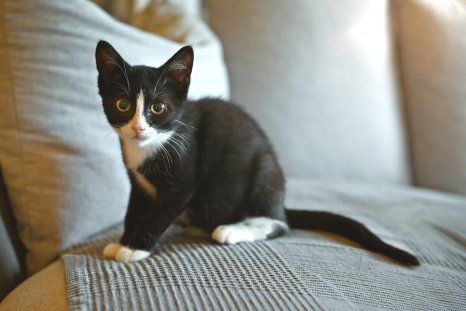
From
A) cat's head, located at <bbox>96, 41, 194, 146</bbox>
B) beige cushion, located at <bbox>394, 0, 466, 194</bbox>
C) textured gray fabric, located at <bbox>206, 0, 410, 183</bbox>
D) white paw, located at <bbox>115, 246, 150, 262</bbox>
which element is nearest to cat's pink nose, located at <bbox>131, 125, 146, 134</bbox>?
cat's head, located at <bbox>96, 41, 194, 146</bbox>

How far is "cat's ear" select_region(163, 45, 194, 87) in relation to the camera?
3.06 ft

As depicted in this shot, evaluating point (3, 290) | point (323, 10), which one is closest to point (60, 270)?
point (3, 290)

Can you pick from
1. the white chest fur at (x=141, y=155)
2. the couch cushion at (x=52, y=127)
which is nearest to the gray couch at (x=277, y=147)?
the couch cushion at (x=52, y=127)

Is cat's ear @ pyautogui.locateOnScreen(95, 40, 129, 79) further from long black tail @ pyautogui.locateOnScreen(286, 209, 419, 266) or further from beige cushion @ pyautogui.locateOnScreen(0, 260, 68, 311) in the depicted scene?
long black tail @ pyautogui.locateOnScreen(286, 209, 419, 266)

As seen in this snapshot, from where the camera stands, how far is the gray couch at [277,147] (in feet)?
2.76

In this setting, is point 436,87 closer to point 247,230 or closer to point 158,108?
point 247,230

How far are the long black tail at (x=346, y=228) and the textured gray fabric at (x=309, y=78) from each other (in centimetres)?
48

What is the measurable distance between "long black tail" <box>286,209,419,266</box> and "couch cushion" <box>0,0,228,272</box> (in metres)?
0.48

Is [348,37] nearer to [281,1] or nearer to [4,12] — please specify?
[281,1]

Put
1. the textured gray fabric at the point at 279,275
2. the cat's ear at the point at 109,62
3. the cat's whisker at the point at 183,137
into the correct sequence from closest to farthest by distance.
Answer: the textured gray fabric at the point at 279,275 < the cat's ear at the point at 109,62 < the cat's whisker at the point at 183,137

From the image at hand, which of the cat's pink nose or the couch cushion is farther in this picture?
the couch cushion

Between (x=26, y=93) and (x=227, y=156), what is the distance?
49 cm

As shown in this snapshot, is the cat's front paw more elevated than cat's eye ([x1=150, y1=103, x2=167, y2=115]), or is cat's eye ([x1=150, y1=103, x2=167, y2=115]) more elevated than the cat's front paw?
cat's eye ([x1=150, y1=103, x2=167, y2=115])

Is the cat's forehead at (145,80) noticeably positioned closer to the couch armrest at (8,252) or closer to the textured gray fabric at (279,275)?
the textured gray fabric at (279,275)
